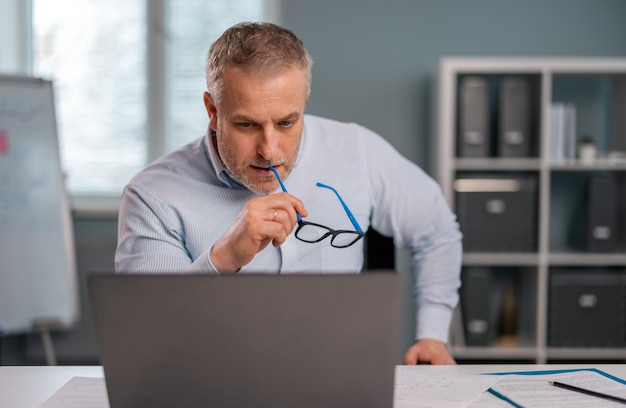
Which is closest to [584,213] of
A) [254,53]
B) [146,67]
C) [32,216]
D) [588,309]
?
[588,309]

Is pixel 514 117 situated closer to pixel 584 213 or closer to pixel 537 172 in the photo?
pixel 537 172

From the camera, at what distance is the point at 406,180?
1.92 m

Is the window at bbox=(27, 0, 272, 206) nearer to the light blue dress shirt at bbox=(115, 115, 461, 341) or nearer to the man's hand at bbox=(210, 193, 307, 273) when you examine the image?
the light blue dress shirt at bbox=(115, 115, 461, 341)

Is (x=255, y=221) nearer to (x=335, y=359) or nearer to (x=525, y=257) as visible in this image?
(x=335, y=359)

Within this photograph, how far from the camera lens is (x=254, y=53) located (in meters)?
1.52

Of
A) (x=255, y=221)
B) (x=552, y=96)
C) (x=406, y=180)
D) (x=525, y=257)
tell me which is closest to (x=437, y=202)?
(x=406, y=180)

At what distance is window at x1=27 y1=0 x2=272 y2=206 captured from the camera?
3.71m

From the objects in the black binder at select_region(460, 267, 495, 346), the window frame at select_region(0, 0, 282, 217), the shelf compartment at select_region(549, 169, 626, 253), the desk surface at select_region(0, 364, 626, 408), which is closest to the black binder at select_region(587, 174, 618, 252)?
the shelf compartment at select_region(549, 169, 626, 253)

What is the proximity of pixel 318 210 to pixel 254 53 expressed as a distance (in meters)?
0.46

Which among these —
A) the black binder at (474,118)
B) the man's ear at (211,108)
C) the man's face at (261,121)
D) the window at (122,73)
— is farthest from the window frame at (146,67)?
the man's face at (261,121)

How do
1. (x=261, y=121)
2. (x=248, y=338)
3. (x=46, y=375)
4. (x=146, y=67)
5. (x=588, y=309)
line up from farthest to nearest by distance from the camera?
(x=146, y=67), (x=588, y=309), (x=261, y=121), (x=46, y=375), (x=248, y=338)

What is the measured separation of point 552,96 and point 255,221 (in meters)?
2.65

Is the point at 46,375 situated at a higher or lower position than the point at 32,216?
lower

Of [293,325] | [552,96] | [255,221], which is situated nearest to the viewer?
[293,325]
